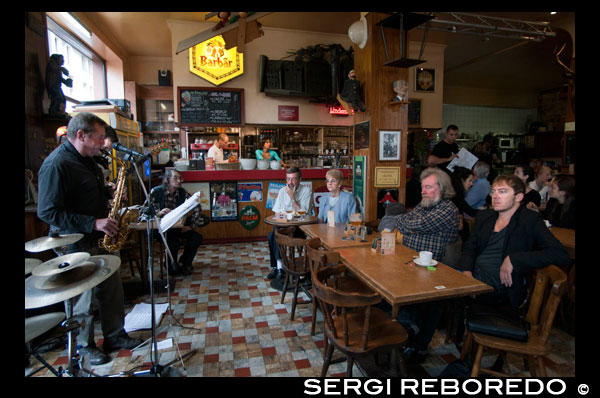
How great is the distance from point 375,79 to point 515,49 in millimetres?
5992

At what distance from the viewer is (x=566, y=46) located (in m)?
6.54

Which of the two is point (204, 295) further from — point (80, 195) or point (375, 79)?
point (375, 79)

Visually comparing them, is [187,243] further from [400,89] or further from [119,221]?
[400,89]

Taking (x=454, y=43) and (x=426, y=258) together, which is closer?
(x=426, y=258)

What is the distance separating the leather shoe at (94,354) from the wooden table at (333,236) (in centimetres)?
207

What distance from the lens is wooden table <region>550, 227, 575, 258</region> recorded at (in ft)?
10.1

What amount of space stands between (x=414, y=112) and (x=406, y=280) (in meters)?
7.32

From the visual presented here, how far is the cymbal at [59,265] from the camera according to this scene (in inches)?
65.6

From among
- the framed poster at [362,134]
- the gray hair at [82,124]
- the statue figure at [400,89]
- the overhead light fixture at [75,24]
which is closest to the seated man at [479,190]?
the statue figure at [400,89]

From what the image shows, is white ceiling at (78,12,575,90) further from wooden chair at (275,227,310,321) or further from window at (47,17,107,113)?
wooden chair at (275,227,310,321)

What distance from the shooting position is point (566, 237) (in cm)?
331

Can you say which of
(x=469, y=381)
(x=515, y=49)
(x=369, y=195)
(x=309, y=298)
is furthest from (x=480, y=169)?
(x=515, y=49)

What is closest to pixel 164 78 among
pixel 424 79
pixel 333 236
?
pixel 424 79

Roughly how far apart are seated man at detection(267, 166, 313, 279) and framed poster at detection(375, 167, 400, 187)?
1237 mm
